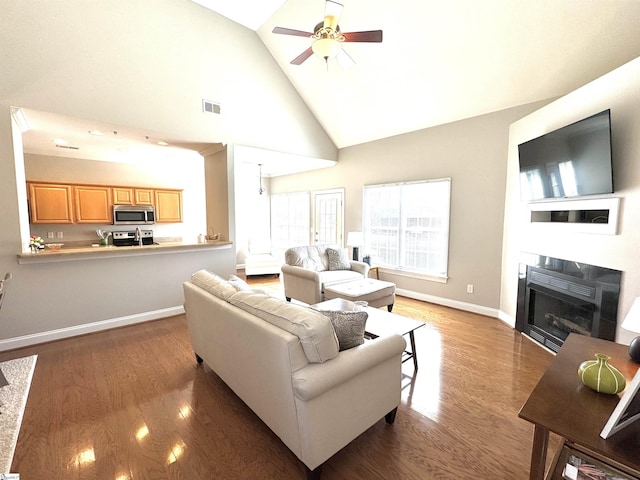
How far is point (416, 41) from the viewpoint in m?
3.45

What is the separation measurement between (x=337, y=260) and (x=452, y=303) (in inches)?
78.1

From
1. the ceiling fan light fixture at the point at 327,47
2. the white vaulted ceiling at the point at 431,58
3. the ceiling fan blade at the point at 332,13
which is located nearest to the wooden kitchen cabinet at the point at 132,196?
the white vaulted ceiling at the point at 431,58

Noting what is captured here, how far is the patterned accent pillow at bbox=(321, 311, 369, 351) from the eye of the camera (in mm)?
1725

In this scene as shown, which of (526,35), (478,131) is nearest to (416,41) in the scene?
(526,35)

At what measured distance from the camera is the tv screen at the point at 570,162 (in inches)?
92.9

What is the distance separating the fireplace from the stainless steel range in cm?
703

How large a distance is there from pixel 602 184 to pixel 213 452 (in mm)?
3649

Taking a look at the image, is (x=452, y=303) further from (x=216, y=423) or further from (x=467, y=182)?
(x=216, y=423)

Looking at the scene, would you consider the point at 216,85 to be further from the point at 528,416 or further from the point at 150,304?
the point at 528,416

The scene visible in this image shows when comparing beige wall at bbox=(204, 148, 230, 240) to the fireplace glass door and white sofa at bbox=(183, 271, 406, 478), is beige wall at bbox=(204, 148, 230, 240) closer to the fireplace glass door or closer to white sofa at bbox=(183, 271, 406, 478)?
white sofa at bbox=(183, 271, 406, 478)

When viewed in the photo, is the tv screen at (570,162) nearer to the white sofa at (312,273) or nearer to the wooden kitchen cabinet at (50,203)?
the white sofa at (312,273)

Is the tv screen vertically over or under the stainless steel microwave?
over

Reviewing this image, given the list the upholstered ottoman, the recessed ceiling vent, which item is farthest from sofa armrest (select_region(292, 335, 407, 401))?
the recessed ceiling vent

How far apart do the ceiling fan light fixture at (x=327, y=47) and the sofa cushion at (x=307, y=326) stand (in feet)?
7.61
